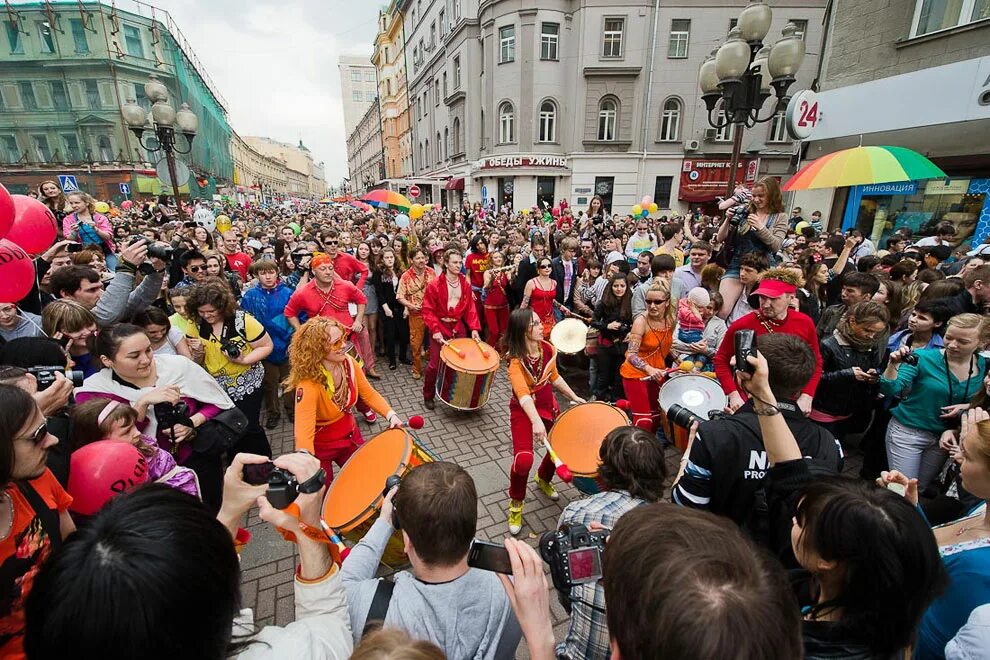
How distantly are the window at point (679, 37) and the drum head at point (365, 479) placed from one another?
26965 mm

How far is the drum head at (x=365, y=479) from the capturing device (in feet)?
8.28

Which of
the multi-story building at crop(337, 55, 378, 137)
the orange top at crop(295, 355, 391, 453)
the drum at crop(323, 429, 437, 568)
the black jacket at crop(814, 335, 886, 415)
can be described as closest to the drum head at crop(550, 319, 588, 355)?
the black jacket at crop(814, 335, 886, 415)

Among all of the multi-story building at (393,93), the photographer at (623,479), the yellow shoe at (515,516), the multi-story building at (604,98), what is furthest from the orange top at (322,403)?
the multi-story building at (393,93)

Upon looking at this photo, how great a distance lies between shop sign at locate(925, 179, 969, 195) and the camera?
1001 centimetres

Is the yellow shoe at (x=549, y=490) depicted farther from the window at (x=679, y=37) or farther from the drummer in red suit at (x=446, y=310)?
the window at (x=679, y=37)

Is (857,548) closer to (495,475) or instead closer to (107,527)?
(107,527)

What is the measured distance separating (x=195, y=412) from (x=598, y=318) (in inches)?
182

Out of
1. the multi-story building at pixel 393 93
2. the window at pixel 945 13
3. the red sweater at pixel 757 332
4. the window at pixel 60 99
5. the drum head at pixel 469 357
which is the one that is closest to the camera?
the red sweater at pixel 757 332

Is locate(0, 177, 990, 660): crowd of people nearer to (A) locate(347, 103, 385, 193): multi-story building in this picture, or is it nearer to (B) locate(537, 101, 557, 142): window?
(B) locate(537, 101, 557, 142): window

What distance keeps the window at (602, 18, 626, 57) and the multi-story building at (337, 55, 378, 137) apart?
7007 cm

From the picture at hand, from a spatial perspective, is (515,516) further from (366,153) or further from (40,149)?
(366,153)

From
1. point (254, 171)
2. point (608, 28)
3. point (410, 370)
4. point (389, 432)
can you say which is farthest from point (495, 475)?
point (254, 171)

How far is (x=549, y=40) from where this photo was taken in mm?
23234

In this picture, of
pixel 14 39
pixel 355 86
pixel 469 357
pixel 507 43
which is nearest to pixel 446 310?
pixel 469 357
